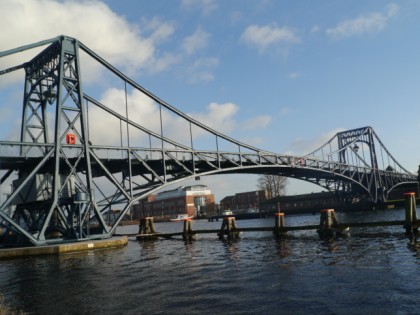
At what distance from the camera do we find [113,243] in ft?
108

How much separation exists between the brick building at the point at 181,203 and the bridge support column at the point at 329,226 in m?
120

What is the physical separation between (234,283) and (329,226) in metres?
18.3

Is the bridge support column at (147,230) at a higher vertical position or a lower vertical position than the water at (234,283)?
Answer: higher

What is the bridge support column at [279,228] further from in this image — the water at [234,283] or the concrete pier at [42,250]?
the concrete pier at [42,250]

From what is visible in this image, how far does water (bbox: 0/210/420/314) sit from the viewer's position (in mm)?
11336

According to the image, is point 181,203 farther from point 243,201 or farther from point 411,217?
point 411,217

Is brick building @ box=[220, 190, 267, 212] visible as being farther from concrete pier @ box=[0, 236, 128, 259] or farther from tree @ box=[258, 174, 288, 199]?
concrete pier @ box=[0, 236, 128, 259]

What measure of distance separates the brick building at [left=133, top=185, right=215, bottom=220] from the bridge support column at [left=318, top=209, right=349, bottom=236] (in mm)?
120341

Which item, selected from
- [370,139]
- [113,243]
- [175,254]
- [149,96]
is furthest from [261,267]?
[370,139]

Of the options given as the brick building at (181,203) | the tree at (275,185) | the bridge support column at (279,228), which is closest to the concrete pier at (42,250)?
Result: the bridge support column at (279,228)

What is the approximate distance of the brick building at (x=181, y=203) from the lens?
15612 cm

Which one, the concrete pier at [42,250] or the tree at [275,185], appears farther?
the tree at [275,185]

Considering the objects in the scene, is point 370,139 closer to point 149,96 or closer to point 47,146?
point 149,96

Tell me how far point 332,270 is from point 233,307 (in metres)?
6.36
